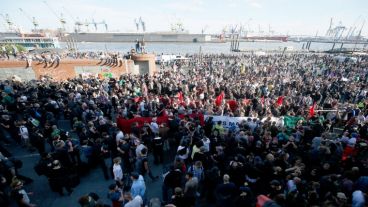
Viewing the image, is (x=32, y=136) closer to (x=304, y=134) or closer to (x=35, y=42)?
(x=304, y=134)

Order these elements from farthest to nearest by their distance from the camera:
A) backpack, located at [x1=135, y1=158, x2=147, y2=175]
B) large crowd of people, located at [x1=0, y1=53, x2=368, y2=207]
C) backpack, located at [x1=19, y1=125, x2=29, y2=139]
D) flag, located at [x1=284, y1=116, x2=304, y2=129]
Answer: flag, located at [x1=284, y1=116, x2=304, y2=129], backpack, located at [x1=19, y1=125, x2=29, y2=139], backpack, located at [x1=135, y1=158, x2=147, y2=175], large crowd of people, located at [x1=0, y1=53, x2=368, y2=207]

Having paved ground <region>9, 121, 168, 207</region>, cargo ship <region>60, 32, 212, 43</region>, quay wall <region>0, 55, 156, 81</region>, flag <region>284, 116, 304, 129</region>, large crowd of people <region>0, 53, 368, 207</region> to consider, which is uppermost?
cargo ship <region>60, 32, 212, 43</region>

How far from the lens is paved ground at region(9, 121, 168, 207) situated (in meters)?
6.99

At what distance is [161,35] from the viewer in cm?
14575

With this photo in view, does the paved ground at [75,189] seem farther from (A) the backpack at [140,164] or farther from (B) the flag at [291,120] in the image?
(B) the flag at [291,120]

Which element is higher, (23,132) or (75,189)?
(23,132)

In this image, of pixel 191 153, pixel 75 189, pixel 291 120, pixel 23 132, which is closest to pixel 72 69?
pixel 23 132

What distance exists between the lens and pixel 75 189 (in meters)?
7.55

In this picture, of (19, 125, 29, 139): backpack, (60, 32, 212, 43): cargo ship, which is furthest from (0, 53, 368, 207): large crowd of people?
(60, 32, 212, 43): cargo ship

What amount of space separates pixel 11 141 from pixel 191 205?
882 cm

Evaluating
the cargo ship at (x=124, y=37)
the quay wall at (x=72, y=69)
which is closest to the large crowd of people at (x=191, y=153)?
the quay wall at (x=72, y=69)

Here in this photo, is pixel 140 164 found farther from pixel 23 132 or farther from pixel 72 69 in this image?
pixel 72 69

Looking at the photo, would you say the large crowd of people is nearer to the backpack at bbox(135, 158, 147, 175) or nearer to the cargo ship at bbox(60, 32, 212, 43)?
the backpack at bbox(135, 158, 147, 175)

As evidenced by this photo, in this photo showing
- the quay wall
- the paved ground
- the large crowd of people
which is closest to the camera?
the large crowd of people
